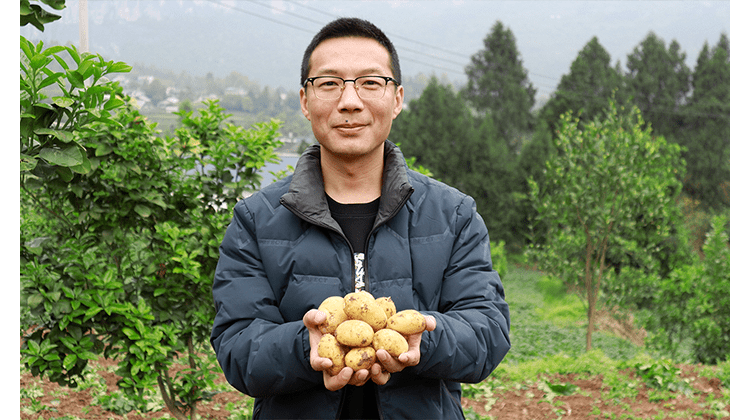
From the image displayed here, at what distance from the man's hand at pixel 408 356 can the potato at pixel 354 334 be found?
0.17ft

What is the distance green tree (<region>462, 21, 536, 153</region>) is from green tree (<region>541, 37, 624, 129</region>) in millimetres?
2237

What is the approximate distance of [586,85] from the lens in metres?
31.1

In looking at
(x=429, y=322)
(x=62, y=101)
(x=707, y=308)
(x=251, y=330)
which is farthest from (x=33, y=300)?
(x=707, y=308)

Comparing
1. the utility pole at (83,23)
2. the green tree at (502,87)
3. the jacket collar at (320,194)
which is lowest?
the jacket collar at (320,194)

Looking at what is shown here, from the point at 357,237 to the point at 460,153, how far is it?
24391 mm

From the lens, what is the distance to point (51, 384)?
5332 mm

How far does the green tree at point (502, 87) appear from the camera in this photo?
32250 millimetres

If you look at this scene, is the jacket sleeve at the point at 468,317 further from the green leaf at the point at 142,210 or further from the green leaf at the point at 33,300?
the green leaf at the point at 33,300

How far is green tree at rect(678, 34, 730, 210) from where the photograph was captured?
2816 cm

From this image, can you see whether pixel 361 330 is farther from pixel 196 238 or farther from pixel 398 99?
pixel 196 238

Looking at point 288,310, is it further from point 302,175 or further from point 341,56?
point 341,56

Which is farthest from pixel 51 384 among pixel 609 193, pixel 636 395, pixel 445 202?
pixel 609 193

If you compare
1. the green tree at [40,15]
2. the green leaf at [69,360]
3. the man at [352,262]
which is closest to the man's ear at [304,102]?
the man at [352,262]

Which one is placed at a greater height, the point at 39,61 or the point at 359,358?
the point at 39,61
